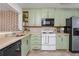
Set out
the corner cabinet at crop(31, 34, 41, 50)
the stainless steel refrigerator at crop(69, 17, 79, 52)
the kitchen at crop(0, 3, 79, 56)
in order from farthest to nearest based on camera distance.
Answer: the corner cabinet at crop(31, 34, 41, 50), the kitchen at crop(0, 3, 79, 56), the stainless steel refrigerator at crop(69, 17, 79, 52)

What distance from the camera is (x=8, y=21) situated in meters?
6.60

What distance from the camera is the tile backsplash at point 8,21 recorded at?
6245 mm

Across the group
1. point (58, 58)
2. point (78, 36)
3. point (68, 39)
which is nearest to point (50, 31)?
point (68, 39)

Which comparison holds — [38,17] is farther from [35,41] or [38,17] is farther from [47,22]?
[35,41]

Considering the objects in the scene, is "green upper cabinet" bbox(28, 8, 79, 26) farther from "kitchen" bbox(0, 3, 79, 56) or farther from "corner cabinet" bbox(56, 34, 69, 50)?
"corner cabinet" bbox(56, 34, 69, 50)

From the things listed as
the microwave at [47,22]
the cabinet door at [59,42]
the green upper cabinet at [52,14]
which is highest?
the green upper cabinet at [52,14]

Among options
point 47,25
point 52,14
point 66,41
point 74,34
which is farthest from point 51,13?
point 74,34

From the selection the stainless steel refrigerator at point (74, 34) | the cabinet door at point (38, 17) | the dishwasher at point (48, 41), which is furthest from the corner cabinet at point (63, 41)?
the cabinet door at point (38, 17)

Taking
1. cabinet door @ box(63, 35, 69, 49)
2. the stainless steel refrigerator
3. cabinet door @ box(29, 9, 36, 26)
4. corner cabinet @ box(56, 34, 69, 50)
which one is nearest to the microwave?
cabinet door @ box(29, 9, 36, 26)

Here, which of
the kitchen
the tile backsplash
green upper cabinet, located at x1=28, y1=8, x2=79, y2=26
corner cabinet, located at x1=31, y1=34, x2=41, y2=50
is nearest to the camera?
the tile backsplash

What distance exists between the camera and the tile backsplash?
6.24m

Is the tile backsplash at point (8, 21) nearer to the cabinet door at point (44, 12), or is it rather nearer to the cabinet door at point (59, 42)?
the cabinet door at point (44, 12)

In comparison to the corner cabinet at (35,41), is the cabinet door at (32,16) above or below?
above

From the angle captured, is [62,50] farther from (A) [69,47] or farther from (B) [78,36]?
(B) [78,36]
